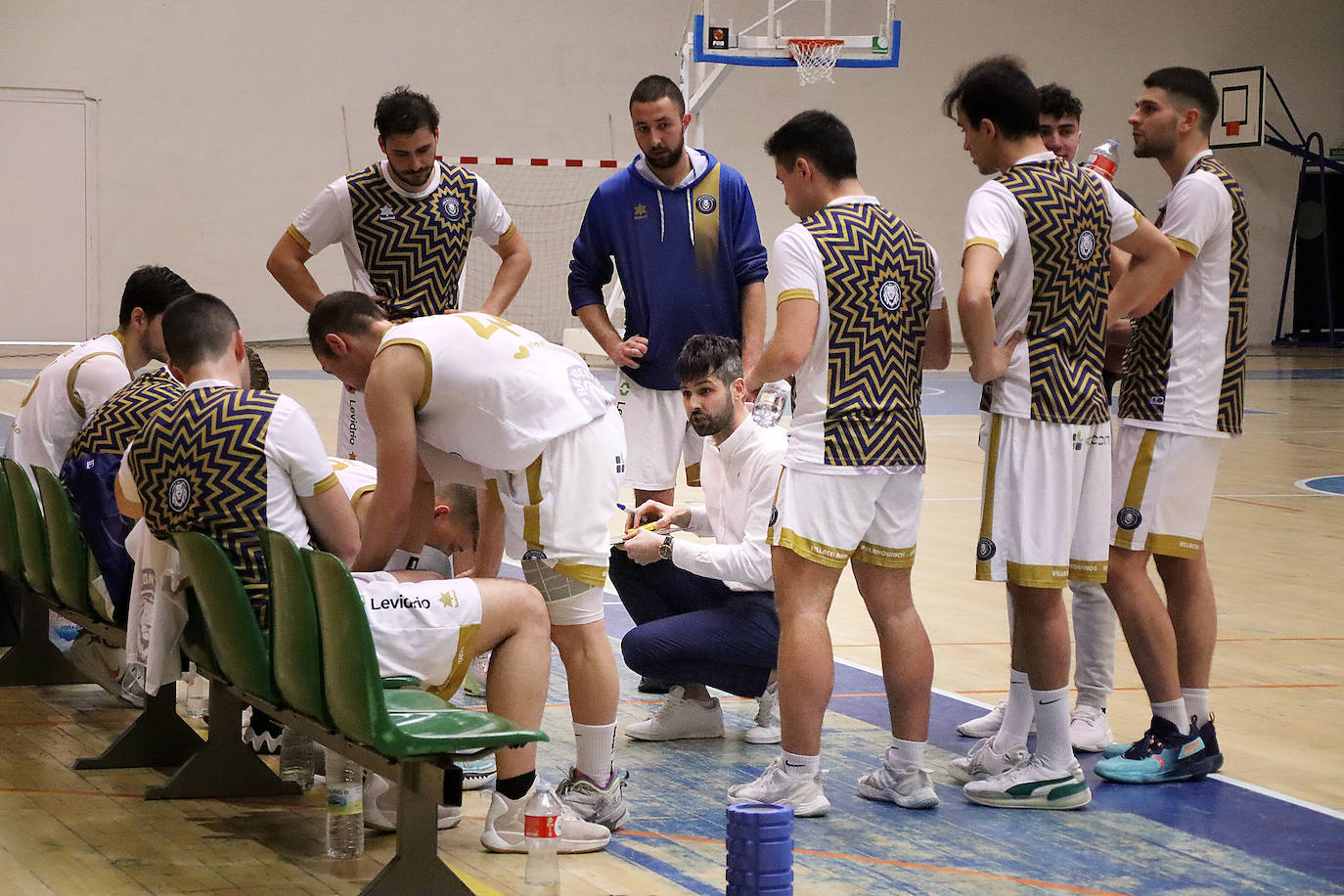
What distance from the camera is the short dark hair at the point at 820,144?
3.86 meters

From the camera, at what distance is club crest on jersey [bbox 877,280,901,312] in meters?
3.81

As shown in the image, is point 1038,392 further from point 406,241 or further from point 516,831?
point 406,241

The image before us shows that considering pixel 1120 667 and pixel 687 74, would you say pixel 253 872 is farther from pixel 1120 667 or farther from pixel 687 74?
pixel 687 74

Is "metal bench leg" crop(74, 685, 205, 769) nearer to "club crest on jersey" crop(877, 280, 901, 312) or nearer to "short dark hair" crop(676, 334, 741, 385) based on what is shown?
"short dark hair" crop(676, 334, 741, 385)

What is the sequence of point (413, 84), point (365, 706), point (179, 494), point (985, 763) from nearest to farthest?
point (365, 706), point (179, 494), point (985, 763), point (413, 84)

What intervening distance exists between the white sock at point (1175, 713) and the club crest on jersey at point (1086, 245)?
1289 mm

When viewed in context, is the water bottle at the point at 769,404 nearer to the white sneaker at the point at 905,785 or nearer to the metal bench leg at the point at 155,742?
the white sneaker at the point at 905,785

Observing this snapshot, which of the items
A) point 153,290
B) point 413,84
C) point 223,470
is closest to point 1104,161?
point 223,470

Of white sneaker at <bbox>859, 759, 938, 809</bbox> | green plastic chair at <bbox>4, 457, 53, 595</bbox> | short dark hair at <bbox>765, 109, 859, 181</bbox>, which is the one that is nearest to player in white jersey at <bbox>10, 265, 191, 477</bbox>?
green plastic chair at <bbox>4, 457, 53, 595</bbox>

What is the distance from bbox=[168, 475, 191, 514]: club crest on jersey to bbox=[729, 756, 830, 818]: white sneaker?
155cm

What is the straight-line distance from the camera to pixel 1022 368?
12.9ft

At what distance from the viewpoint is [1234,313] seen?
4398 millimetres

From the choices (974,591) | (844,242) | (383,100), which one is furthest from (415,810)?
(974,591)

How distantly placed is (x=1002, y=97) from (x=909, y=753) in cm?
174
